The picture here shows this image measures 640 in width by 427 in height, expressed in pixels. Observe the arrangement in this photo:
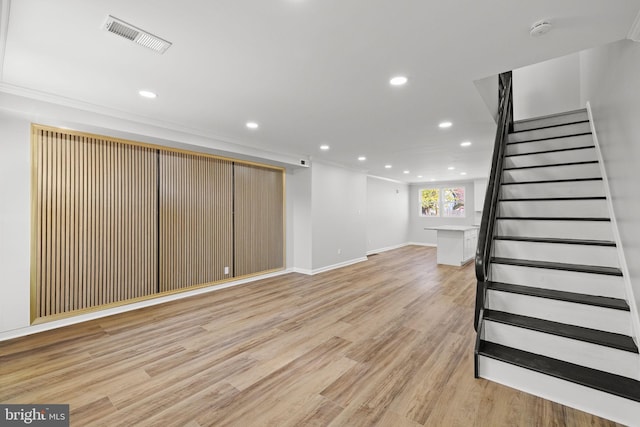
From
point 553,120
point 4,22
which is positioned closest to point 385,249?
point 553,120

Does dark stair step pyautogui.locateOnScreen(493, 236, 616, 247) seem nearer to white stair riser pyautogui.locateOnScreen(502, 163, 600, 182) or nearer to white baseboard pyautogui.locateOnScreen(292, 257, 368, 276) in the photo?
white stair riser pyautogui.locateOnScreen(502, 163, 600, 182)

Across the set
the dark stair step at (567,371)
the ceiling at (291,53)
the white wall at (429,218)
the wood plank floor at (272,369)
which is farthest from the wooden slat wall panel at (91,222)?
the white wall at (429,218)

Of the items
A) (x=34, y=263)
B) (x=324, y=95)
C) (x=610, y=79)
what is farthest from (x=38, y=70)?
(x=610, y=79)

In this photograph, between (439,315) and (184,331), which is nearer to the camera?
(184,331)

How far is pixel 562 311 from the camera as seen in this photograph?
6.90ft

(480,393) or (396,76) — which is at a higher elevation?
(396,76)

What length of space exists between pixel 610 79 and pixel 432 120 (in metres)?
1.66

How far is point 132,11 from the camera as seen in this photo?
5.35ft

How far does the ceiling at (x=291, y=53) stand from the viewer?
162 centimetres

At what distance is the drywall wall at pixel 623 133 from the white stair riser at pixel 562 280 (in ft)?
0.54

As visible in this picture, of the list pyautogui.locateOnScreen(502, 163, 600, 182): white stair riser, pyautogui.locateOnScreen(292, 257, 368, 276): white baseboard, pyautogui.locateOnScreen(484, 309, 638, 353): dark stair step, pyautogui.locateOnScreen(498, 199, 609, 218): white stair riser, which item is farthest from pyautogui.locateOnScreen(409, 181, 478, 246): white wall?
pyautogui.locateOnScreen(484, 309, 638, 353): dark stair step

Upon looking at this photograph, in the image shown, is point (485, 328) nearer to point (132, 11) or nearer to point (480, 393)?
point (480, 393)

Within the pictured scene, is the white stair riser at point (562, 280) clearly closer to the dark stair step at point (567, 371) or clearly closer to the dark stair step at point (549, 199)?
the dark stair step at point (567, 371)

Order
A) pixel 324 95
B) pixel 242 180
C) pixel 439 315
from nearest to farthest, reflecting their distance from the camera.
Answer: pixel 324 95
pixel 439 315
pixel 242 180
